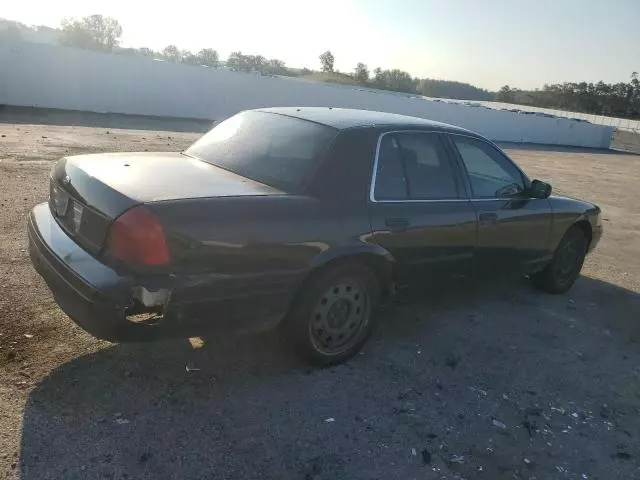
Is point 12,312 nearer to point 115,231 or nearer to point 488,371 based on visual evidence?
point 115,231

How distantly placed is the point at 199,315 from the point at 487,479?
1.70m

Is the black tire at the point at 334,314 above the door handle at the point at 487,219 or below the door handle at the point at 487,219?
below

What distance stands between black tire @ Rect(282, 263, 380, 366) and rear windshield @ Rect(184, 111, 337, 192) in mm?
634

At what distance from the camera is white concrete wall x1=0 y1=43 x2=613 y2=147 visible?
2334 centimetres

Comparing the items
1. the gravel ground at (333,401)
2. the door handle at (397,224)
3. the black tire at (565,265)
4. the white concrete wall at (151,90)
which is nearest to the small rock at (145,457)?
the gravel ground at (333,401)

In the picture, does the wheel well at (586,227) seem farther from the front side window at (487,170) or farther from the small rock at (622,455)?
the small rock at (622,455)

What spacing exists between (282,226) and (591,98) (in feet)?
255

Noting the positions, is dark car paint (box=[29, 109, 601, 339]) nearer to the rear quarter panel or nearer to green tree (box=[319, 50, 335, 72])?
the rear quarter panel

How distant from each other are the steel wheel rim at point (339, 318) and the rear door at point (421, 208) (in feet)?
1.21

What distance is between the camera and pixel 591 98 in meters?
71.9

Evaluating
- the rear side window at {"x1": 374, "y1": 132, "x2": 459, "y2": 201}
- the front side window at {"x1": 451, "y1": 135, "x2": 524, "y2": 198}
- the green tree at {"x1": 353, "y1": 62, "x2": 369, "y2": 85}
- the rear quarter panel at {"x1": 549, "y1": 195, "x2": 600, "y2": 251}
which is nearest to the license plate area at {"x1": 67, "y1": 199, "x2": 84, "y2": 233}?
the rear side window at {"x1": 374, "y1": 132, "x2": 459, "y2": 201}

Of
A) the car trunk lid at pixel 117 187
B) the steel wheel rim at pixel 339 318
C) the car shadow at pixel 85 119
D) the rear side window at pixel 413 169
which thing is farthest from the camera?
the car shadow at pixel 85 119

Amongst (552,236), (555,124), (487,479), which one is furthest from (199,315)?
(555,124)

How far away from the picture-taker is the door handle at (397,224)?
3959mm
